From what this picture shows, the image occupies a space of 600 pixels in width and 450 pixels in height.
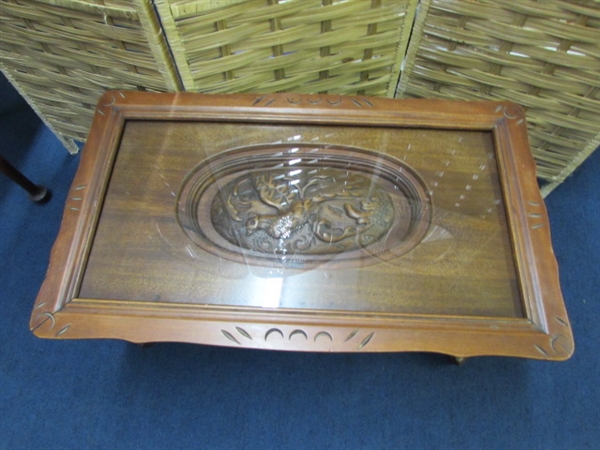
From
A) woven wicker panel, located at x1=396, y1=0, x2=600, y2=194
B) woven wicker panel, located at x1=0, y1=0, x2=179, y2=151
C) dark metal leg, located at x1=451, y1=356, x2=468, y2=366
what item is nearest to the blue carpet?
dark metal leg, located at x1=451, y1=356, x2=468, y2=366

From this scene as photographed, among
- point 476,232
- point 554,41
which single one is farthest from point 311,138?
point 554,41

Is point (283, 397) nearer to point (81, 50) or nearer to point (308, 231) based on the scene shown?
point (308, 231)

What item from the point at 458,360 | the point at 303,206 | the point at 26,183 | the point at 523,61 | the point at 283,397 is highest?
the point at 523,61

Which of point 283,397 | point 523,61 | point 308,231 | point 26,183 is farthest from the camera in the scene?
point 26,183

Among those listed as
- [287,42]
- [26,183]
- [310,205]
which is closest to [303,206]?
[310,205]

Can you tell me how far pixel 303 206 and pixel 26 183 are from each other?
0.89 meters

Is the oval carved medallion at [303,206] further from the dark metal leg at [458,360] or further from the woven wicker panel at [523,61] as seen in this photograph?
the dark metal leg at [458,360]

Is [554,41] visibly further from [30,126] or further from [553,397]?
[30,126]

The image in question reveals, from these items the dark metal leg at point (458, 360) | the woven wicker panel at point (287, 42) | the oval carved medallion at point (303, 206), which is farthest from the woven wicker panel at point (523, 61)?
the dark metal leg at point (458, 360)

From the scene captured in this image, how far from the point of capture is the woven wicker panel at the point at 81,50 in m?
0.78

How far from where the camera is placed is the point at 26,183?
1.23m

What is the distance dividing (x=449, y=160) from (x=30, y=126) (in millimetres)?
1335

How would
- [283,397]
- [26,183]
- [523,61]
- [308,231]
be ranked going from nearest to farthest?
1. [308,231]
2. [523,61]
3. [283,397]
4. [26,183]

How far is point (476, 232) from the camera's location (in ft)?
2.41
